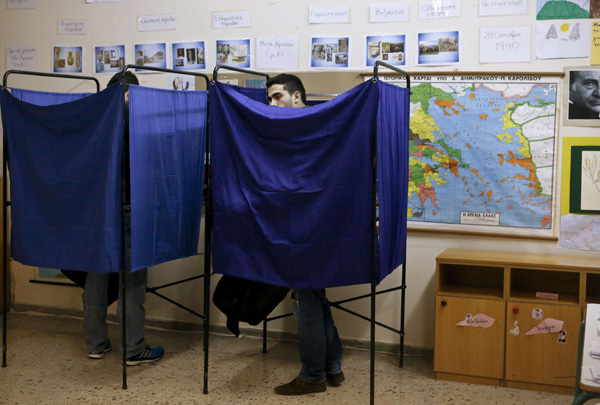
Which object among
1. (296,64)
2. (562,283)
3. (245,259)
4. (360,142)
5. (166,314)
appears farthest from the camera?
(166,314)

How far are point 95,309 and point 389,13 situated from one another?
2363mm

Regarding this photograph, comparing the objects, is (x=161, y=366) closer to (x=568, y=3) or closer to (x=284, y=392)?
(x=284, y=392)

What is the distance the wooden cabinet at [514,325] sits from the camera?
2859 millimetres

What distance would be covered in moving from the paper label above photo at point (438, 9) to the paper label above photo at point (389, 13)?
87 millimetres

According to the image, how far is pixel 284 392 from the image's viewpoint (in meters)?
2.91

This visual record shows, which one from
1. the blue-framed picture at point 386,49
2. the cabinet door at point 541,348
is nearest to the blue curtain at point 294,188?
the cabinet door at point 541,348

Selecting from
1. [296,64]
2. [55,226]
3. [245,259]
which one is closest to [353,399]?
[245,259]

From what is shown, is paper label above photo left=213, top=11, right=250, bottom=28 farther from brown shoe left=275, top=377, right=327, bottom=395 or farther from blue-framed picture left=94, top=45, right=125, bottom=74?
brown shoe left=275, top=377, right=327, bottom=395

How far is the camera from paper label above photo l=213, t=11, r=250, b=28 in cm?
368

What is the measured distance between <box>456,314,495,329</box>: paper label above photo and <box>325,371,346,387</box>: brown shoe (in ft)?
2.15

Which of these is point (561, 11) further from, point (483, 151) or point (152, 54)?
point (152, 54)

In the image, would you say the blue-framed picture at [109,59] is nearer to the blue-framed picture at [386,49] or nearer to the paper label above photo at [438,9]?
the blue-framed picture at [386,49]

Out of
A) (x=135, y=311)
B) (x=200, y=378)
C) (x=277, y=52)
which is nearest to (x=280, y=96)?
(x=277, y=52)

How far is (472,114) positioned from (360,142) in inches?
42.9
